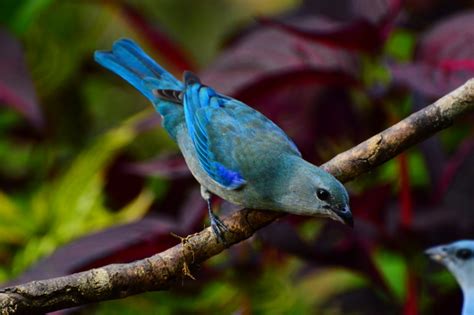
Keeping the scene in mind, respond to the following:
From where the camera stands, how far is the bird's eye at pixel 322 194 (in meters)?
1.83

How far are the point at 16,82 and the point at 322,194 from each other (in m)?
1.30

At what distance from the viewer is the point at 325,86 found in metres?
2.89

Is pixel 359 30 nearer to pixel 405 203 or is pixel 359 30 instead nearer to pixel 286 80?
pixel 286 80

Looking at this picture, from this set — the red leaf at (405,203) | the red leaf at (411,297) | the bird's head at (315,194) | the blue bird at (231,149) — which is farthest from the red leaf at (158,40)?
the bird's head at (315,194)

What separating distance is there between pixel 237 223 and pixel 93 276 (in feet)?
1.30

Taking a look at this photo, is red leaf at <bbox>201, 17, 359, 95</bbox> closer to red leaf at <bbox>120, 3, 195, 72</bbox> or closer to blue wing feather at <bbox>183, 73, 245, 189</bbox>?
blue wing feather at <bbox>183, 73, 245, 189</bbox>

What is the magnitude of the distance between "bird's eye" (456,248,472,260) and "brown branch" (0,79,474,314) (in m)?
0.75

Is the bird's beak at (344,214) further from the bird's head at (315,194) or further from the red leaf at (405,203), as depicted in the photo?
the red leaf at (405,203)

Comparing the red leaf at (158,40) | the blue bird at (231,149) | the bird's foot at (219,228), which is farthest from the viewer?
the red leaf at (158,40)

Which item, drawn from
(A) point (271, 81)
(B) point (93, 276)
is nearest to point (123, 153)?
(A) point (271, 81)

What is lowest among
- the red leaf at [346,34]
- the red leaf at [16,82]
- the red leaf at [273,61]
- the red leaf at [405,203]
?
the red leaf at [405,203]

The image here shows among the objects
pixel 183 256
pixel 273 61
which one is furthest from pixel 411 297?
pixel 183 256

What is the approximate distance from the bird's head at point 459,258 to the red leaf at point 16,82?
124cm

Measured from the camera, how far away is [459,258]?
8.07 feet
